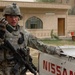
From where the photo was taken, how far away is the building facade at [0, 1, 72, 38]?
111 feet

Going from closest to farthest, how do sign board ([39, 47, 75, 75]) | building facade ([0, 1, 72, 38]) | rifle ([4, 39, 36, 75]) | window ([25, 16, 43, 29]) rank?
sign board ([39, 47, 75, 75])
rifle ([4, 39, 36, 75])
building facade ([0, 1, 72, 38])
window ([25, 16, 43, 29])

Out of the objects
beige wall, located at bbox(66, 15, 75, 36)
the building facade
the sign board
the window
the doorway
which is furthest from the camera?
beige wall, located at bbox(66, 15, 75, 36)

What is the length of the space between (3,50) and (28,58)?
39 cm

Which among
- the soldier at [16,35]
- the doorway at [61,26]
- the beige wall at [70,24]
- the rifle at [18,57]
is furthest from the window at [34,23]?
the rifle at [18,57]

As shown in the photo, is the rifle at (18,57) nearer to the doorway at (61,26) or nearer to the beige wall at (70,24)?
the doorway at (61,26)

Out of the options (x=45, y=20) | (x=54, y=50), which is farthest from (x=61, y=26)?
(x=54, y=50)

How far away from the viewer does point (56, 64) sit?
4309 mm

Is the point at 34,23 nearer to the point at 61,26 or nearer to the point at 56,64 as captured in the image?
the point at 61,26

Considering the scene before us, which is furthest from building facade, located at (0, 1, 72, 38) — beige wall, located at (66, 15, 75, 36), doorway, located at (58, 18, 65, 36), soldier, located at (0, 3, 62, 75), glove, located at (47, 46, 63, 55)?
glove, located at (47, 46, 63, 55)

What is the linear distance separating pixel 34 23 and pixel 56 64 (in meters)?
29.8

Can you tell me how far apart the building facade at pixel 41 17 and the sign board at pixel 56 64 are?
28038 mm

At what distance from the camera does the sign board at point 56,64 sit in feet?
12.5

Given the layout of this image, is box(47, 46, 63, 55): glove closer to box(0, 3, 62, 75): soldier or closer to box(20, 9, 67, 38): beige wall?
box(0, 3, 62, 75): soldier

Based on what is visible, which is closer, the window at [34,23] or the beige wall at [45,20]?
the window at [34,23]
